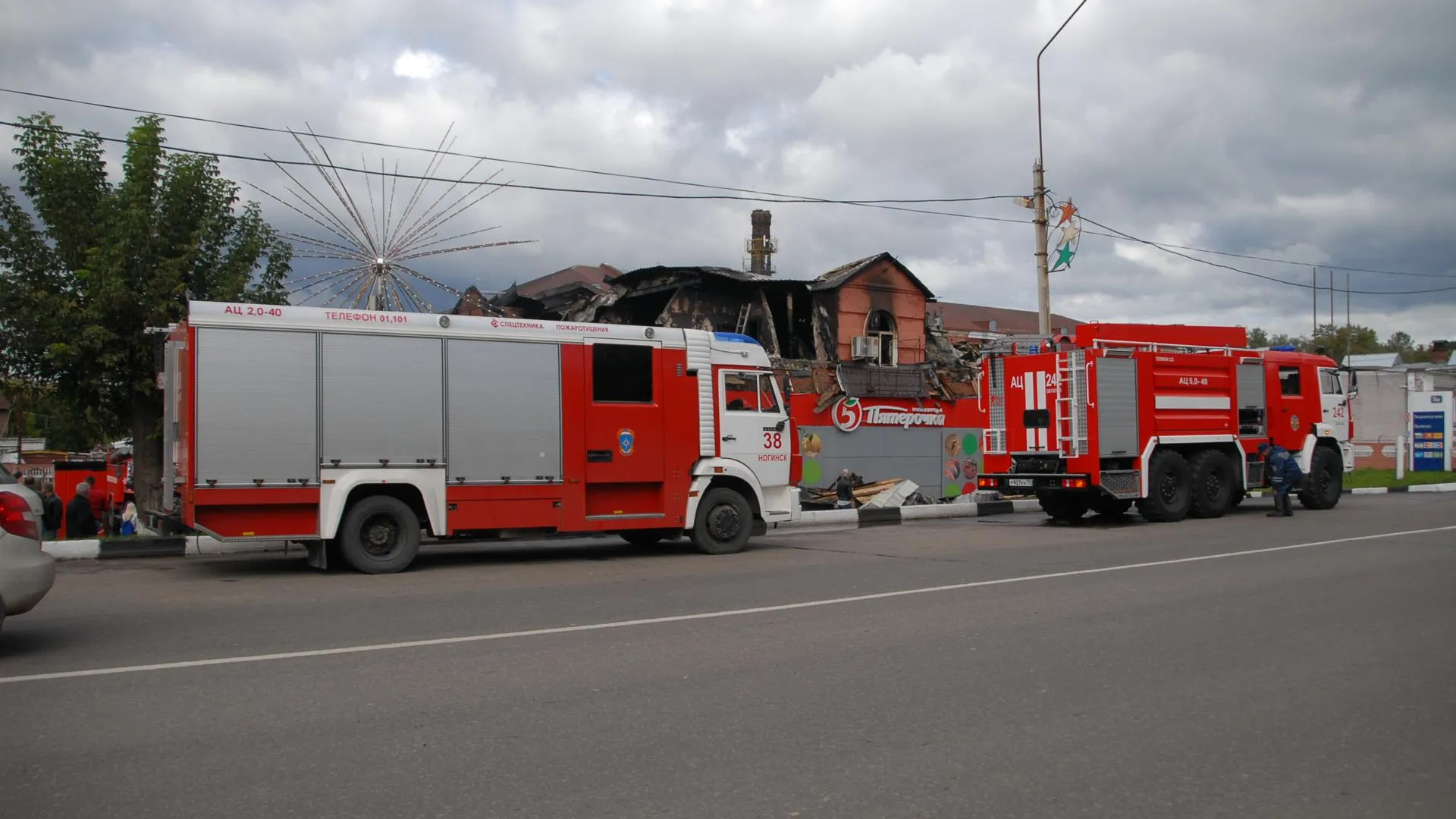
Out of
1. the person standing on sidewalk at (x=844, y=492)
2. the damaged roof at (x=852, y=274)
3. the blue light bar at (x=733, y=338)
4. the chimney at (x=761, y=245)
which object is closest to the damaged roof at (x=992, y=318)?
the chimney at (x=761, y=245)

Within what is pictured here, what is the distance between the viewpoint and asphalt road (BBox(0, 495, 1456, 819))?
14.9ft

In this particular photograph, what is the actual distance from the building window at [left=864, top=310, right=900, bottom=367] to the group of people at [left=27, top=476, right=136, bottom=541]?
18911 mm

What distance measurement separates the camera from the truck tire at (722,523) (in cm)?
1384

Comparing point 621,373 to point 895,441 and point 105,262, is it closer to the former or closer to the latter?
point 105,262

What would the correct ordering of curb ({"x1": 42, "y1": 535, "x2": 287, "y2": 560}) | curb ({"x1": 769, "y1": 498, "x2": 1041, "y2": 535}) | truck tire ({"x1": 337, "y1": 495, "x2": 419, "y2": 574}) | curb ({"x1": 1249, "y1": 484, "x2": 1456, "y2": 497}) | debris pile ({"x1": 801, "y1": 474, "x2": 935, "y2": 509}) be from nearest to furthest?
truck tire ({"x1": 337, "y1": 495, "x2": 419, "y2": 574})
curb ({"x1": 42, "y1": 535, "x2": 287, "y2": 560})
curb ({"x1": 769, "y1": 498, "x2": 1041, "y2": 535})
debris pile ({"x1": 801, "y1": 474, "x2": 935, "y2": 509})
curb ({"x1": 1249, "y1": 484, "x2": 1456, "y2": 497})

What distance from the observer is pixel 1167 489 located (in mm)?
18047

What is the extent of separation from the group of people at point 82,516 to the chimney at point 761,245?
86.8 ft

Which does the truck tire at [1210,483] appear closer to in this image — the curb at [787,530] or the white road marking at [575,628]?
the curb at [787,530]

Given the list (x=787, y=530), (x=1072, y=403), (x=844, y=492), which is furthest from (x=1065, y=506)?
(x=844, y=492)

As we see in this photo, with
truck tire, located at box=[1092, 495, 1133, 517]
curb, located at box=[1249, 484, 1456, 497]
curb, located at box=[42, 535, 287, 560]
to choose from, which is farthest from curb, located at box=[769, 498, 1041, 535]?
curb, located at box=[1249, 484, 1456, 497]

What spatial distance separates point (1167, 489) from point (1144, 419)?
1.37m

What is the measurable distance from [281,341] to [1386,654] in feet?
33.5

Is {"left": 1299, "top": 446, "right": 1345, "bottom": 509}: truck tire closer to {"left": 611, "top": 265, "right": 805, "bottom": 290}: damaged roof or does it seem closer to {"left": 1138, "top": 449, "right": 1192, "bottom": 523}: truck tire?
{"left": 1138, "top": 449, "right": 1192, "bottom": 523}: truck tire

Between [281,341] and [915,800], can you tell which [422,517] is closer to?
[281,341]
